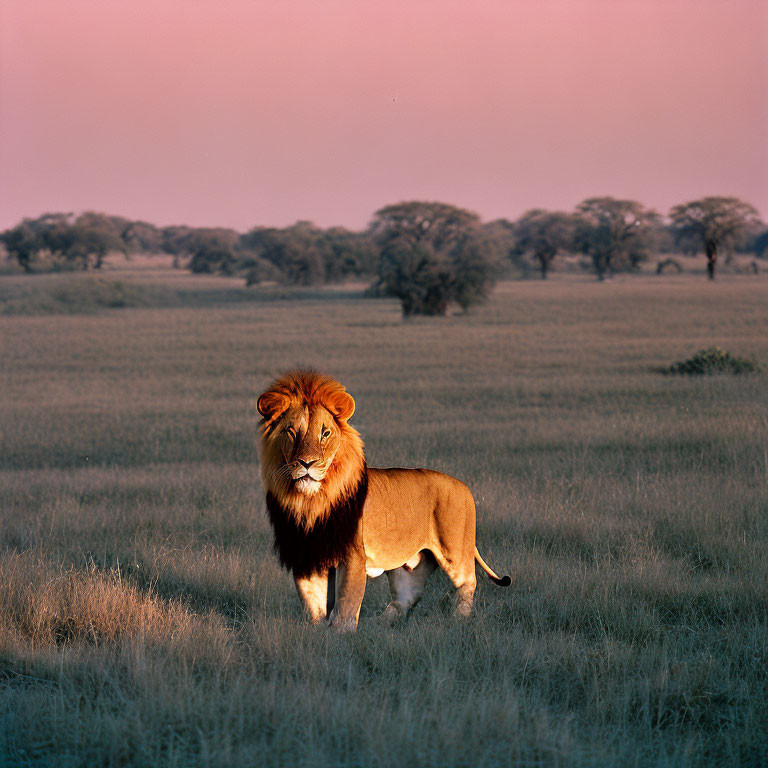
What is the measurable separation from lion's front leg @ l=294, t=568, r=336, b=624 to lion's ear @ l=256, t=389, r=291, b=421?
2.80 ft

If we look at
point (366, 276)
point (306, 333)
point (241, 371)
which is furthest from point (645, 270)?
point (241, 371)

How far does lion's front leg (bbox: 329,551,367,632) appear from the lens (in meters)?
4.32

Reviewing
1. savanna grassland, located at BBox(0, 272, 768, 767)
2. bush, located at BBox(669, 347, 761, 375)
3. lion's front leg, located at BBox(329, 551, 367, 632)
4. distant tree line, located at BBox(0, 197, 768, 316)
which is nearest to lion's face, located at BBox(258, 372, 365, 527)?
lion's front leg, located at BBox(329, 551, 367, 632)

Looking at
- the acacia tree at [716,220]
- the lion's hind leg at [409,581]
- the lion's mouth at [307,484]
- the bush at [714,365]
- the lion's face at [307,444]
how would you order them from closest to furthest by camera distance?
the lion's face at [307,444]
the lion's mouth at [307,484]
the lion's hind leg at [409,581]
the bush at [714,365]
the acacia tree at [716,220]

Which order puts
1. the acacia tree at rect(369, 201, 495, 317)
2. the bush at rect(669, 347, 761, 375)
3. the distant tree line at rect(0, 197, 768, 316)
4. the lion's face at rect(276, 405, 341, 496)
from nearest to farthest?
the lion's face at rect(276, 405, 341, 496), the bush at rect(669, 347, 761, 375), the acacia tree at rect(369, 201, 495, 317), the distant tree line at rect(0, 197, 768, 316)

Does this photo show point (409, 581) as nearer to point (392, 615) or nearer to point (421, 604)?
point (392, 615)

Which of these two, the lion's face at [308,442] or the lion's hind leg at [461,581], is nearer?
the lion's face at [308,442]

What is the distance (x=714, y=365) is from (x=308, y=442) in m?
16.5

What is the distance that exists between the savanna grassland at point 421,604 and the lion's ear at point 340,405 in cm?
111

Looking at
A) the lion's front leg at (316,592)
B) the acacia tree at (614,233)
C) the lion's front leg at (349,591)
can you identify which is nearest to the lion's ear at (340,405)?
the lion's front leg at (349,591)

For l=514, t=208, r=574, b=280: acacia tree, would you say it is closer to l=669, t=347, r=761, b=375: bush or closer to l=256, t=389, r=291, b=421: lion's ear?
l=669, t=347, r=761, b=375: bush

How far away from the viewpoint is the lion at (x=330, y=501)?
4137 mm

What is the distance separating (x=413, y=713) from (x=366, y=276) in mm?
65195

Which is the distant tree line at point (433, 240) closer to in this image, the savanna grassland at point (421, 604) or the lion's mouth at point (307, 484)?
the savanna grassland at point (421, 604)
